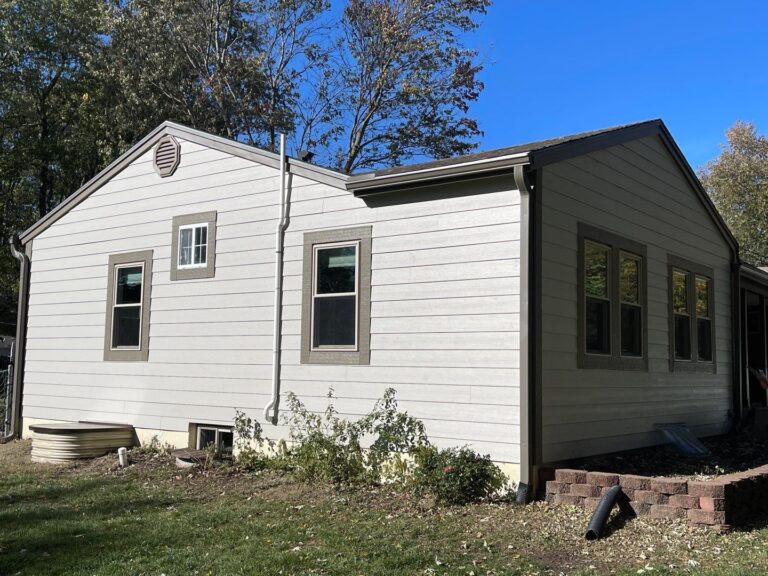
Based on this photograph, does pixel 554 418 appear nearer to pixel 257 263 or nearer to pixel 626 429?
pixel 626 429

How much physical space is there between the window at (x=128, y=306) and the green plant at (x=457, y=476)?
5.25 meters

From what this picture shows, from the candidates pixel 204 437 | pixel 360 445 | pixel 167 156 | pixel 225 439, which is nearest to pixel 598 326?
pixel 360 445

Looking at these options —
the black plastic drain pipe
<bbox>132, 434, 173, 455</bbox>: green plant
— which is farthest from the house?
the black plastic drain pipe

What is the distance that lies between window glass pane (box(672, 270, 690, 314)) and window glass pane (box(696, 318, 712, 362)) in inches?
21.8

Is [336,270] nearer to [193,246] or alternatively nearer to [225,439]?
[193,246]

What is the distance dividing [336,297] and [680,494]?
173 inches

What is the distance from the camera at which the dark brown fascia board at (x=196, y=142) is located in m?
9.19

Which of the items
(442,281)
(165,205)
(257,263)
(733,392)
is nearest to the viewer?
(442,281)

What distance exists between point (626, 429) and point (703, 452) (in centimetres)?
122

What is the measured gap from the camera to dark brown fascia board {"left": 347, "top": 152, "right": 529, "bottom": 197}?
744 centimetres

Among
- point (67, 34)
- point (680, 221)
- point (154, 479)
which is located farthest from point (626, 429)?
point (67, 34)

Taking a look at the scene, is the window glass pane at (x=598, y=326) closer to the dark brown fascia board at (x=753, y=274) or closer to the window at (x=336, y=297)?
the window at (x=336, y=297)

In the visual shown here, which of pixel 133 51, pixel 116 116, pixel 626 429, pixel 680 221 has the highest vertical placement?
pixel 133 51

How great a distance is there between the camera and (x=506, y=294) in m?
7.54
